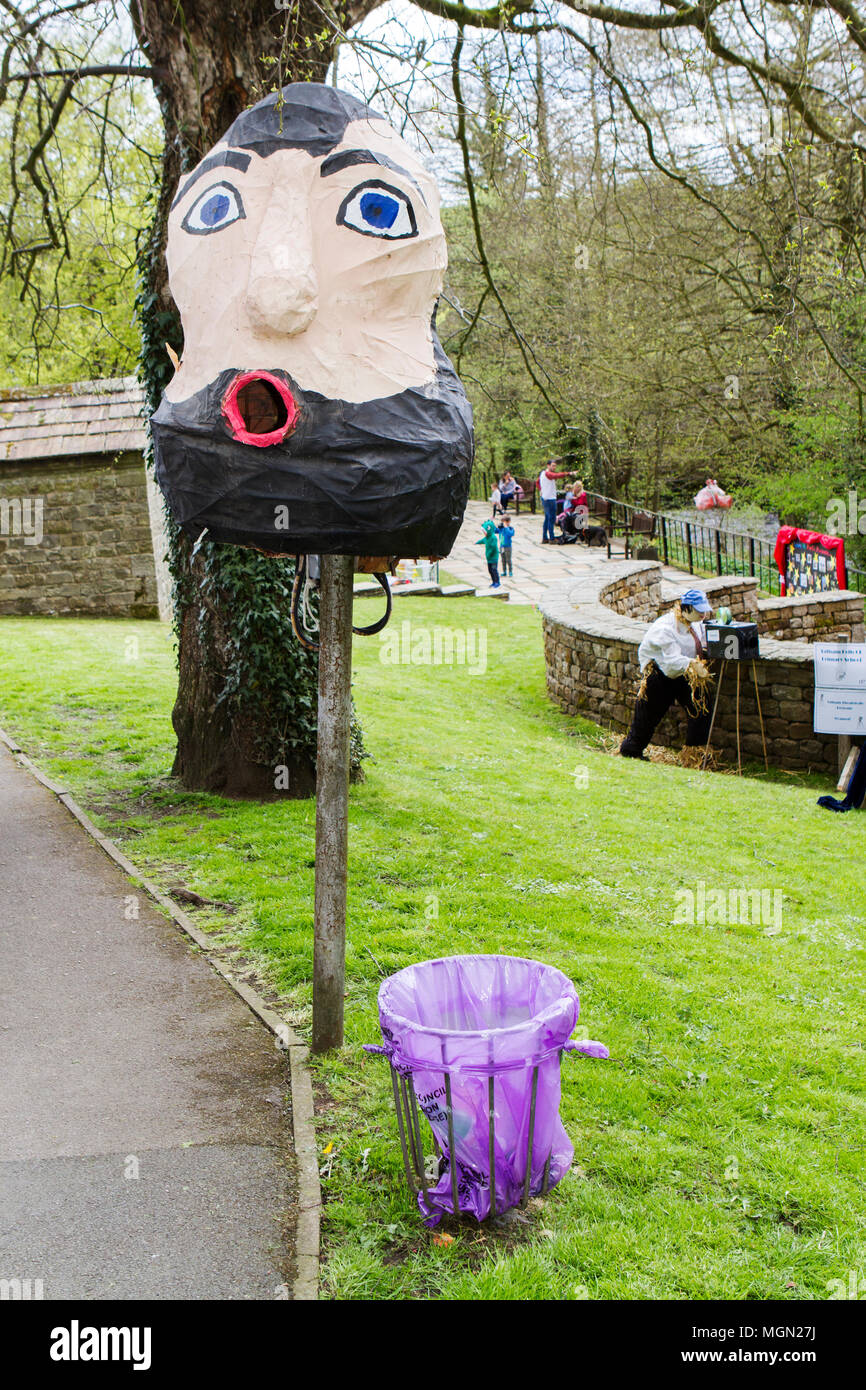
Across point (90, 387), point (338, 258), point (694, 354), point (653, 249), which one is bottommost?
point (338, 258)

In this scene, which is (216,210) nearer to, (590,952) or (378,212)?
(378,212)

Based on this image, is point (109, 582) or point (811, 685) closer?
point (811, 685)

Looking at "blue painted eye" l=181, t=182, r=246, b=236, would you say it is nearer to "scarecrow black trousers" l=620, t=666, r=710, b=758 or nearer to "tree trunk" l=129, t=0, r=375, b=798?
"tree trunk" l=129, t=0, r=375, b=798

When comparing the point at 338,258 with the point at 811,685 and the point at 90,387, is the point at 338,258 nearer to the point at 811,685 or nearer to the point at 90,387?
the point at 811,685

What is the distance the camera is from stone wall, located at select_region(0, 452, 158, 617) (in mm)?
18484

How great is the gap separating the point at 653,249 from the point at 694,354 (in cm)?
299

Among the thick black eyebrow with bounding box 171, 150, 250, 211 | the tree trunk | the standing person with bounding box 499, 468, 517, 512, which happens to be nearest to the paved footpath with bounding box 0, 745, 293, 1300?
the tree trunk

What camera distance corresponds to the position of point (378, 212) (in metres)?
4.10

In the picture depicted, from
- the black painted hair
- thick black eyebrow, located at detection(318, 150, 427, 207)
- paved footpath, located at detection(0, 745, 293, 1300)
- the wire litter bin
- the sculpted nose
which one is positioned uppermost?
the black painted hair

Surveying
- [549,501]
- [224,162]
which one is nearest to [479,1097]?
[224,162]

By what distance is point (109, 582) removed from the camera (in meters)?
18.9

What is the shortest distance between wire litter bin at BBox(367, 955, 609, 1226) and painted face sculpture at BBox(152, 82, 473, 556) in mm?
1689

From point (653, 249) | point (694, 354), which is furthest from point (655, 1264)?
point (694, 354)
